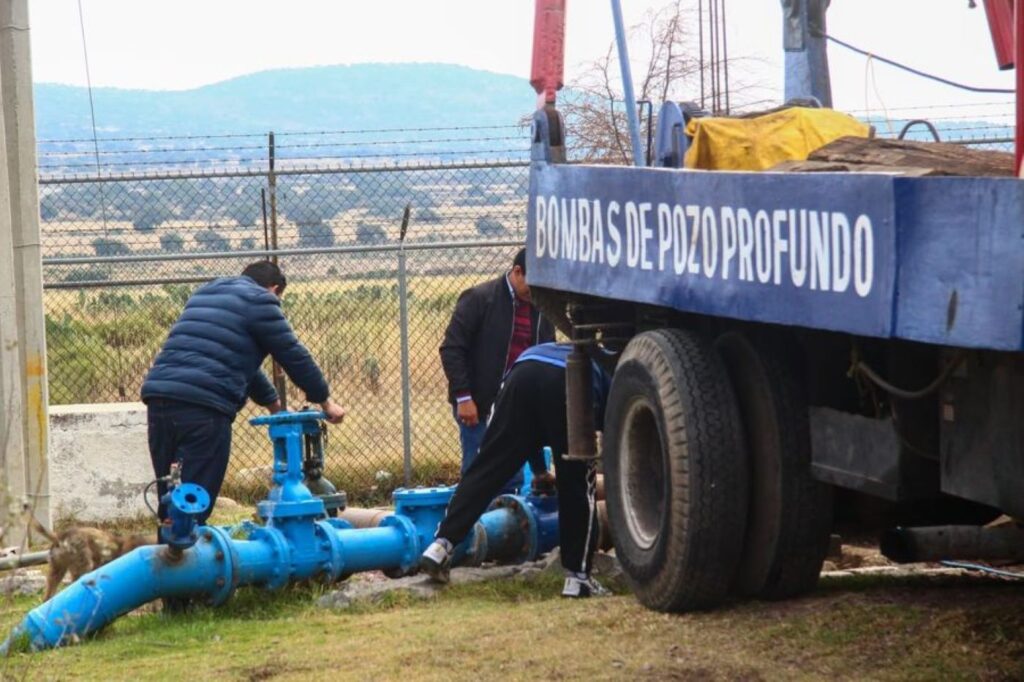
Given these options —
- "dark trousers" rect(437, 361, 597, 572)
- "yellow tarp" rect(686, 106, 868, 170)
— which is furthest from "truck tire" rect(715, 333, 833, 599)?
"dark trousers" rect(437, 361, 597, 572)

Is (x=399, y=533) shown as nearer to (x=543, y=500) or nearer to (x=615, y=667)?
(x=543, y=500)

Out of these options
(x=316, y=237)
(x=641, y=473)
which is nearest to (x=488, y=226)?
(x=316, y=237)

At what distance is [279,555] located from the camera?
7820 millimetres

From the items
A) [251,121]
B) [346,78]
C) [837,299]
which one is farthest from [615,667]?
[346,78]

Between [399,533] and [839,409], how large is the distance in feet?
9.42

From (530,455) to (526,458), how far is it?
32 millimetres

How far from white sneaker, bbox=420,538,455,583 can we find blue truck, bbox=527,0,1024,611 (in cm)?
93

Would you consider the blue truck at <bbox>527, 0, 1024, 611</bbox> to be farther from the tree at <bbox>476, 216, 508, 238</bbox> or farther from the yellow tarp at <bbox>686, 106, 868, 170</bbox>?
the tree at <bbox>476, 216, 508, 238</bbox>

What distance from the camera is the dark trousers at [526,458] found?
7793 mm

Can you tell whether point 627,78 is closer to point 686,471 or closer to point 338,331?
point 686,471

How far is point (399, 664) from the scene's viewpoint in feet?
20.2

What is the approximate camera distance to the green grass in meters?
5.67

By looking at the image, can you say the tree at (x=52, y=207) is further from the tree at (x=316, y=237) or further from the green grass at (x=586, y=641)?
the green grass at (x=586, y=641)

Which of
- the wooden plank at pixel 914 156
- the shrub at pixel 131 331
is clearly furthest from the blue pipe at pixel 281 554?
the shrub at pixel 131 331
